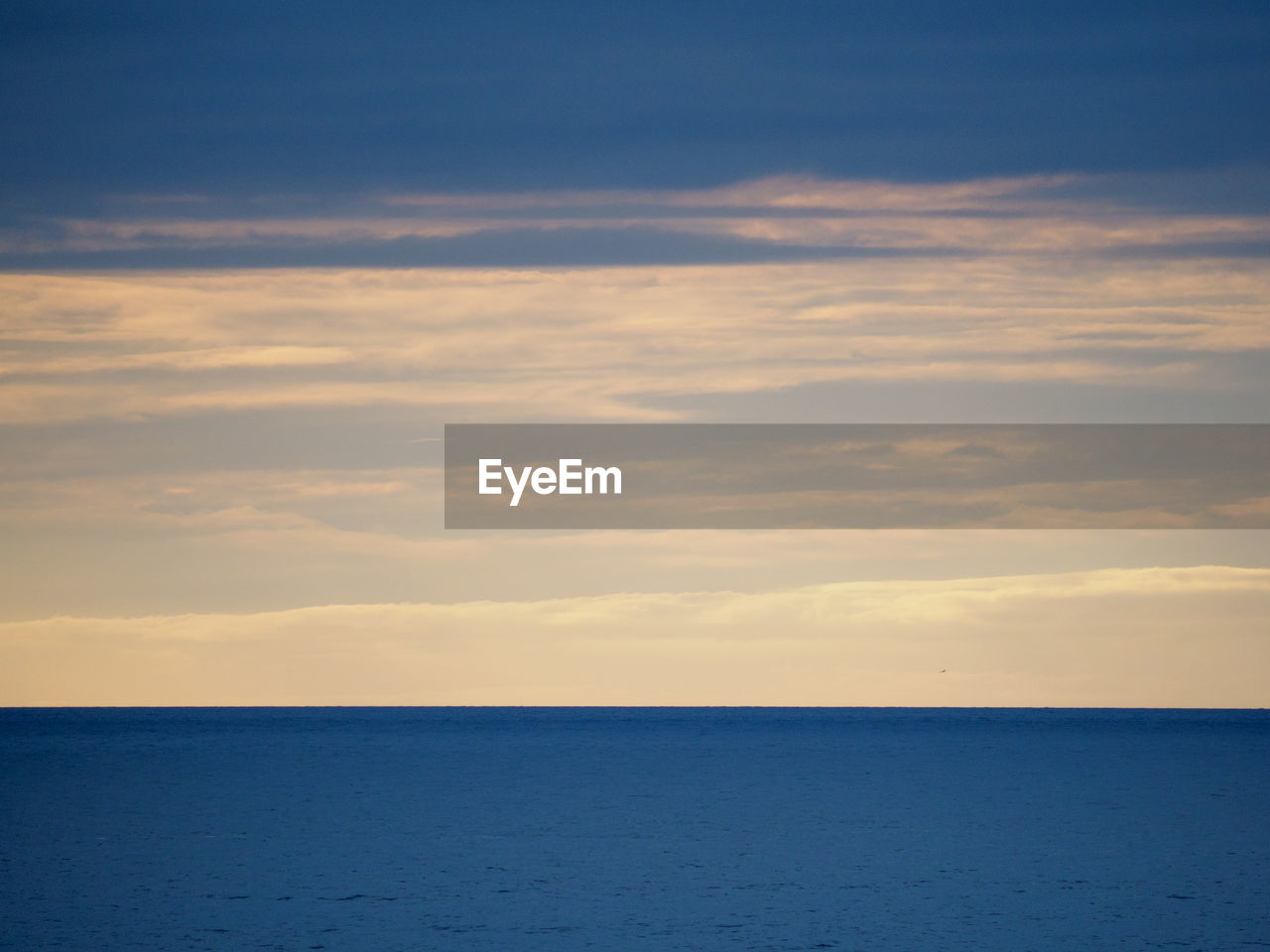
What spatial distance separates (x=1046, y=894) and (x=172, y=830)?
24.2 m

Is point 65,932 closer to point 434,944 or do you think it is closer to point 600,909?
point 434,944

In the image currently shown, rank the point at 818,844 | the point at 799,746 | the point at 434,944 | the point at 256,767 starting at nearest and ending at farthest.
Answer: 1. the point at 434,944
2. the point at 818,844
3. the point at 256,767
4. the point at 799,746

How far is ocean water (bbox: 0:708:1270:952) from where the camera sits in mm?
25094

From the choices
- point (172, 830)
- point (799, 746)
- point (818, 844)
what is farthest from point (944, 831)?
point (799, 746)

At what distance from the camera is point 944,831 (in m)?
42.1

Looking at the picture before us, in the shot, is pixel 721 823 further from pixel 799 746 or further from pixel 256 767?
pixel 799 746

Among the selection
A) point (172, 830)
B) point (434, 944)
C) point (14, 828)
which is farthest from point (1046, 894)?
point (14, 828)

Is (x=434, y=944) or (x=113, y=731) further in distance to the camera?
(x=113, y=731)

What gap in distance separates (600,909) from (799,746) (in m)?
80.9

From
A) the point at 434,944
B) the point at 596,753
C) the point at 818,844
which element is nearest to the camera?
the point at 434,944

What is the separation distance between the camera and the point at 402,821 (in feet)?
146

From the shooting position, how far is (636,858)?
3500 centimetres

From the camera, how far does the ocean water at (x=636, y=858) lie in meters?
25.1

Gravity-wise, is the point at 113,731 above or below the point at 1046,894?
below
